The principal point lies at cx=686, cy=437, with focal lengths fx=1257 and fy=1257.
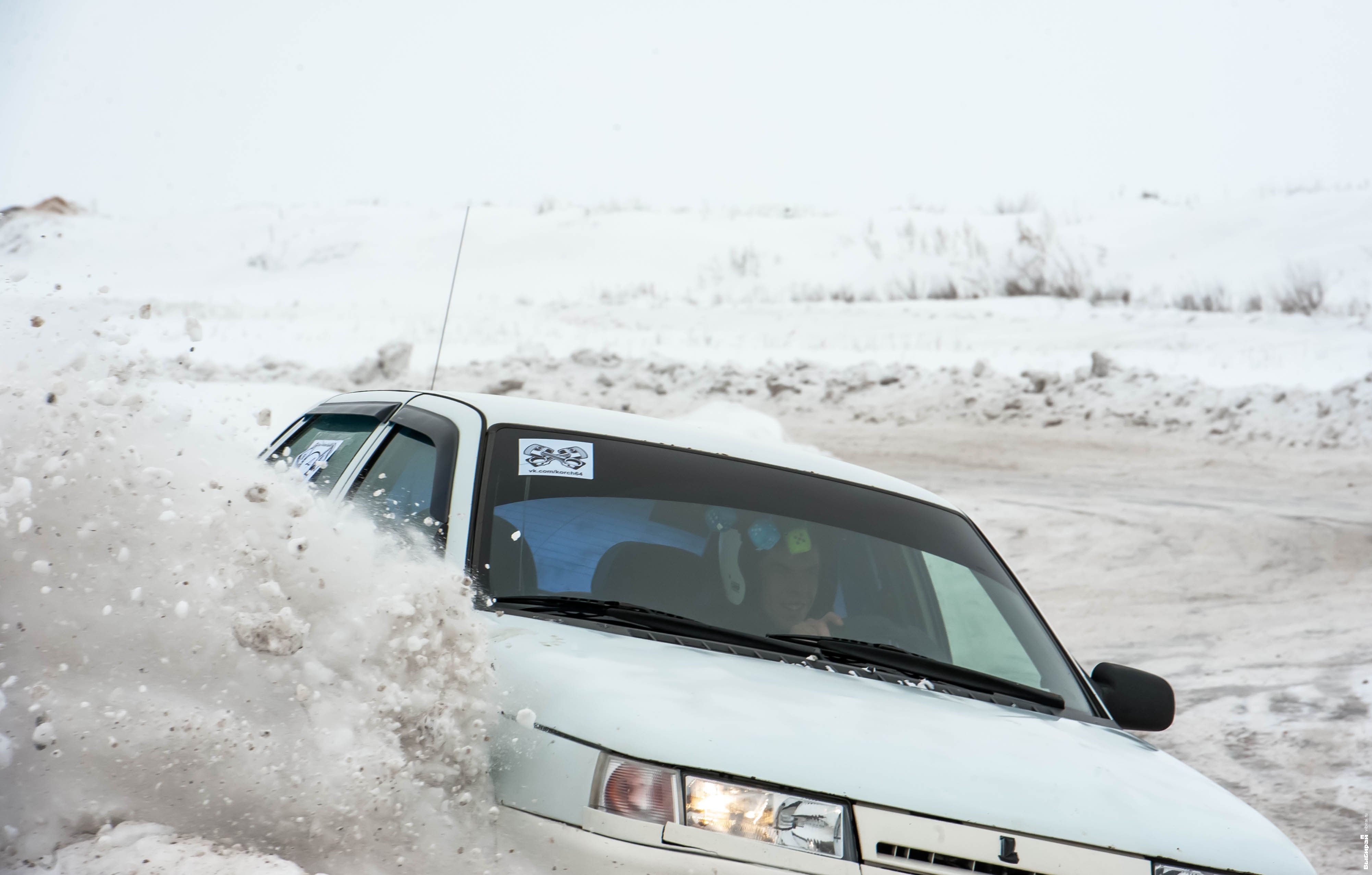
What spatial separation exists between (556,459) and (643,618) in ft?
1.74

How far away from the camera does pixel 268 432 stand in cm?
814

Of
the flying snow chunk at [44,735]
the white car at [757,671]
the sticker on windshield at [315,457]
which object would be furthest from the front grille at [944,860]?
the sticker on windshield at [315,457]

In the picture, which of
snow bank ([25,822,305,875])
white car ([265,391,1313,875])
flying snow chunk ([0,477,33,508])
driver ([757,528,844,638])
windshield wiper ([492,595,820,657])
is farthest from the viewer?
driver ([757,528,844,638])

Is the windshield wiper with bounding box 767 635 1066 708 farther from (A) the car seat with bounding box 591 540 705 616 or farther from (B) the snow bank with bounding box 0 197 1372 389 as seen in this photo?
(B) the snow bank with bounding box 0 197 1372 389

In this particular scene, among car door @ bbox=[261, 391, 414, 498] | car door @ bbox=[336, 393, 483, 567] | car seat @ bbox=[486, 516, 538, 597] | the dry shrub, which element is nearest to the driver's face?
car seat @ bbox=[486, 516, 538, 597]

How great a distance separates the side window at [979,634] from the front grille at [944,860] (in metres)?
0.92

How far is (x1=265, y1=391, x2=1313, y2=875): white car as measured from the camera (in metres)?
2.02

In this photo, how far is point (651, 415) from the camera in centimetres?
1898

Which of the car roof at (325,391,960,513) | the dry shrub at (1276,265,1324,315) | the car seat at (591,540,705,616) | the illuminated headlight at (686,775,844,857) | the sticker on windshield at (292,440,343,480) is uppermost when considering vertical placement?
the dry shrub at (1276,265,1324,315)

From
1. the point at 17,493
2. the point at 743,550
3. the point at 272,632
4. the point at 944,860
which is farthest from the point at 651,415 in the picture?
the point at 944,860

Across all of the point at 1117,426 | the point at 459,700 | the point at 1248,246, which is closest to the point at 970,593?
the point at 459,700

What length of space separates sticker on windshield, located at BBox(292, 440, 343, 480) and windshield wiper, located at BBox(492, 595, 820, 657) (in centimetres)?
131

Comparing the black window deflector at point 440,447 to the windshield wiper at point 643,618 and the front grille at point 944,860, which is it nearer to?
the windshield wiper at point 643,618

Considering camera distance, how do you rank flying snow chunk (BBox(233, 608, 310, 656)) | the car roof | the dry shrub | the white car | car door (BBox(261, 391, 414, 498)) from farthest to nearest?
the dry shrub
car door (BBox(261, 391, 414, 498))
the car roof
flying snow chunk (BBox(233, 608, 310, 656))
the white car
